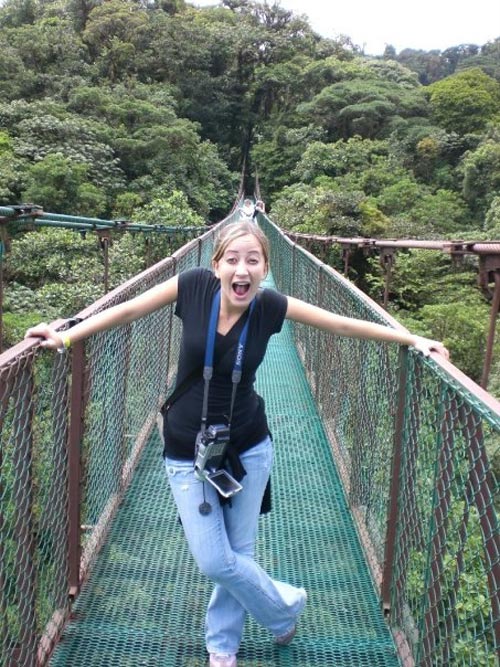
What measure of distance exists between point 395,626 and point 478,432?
77 centimetres

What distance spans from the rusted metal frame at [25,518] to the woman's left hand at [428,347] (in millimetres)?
751

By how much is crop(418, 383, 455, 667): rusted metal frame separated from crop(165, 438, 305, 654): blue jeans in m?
0.30

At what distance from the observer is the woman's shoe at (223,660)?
1340mm

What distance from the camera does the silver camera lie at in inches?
47.4

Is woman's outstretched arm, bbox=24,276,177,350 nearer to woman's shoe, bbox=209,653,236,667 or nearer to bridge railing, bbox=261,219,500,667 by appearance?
bridge railing, bbox=261,219,500,667

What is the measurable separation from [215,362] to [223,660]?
624mm

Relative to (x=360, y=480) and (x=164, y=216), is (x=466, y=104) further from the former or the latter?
(x=360, y=480)

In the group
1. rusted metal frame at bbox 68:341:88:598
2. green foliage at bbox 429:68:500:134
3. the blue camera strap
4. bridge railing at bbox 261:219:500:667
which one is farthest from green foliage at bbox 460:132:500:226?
the blue camera strap

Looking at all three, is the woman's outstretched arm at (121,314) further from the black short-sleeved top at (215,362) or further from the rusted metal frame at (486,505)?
the rusted metal frame at (486,505)

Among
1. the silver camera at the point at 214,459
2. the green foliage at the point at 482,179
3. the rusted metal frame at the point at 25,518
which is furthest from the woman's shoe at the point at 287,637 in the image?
the green foliage at the point at 482,179

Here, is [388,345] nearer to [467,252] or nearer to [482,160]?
[467,252]

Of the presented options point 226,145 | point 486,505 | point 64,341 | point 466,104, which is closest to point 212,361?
point 64,341

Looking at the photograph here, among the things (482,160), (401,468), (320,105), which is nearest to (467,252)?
(401,468)

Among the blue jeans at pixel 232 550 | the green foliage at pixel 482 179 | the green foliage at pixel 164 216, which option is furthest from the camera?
the green foliage at pixel 482 179
